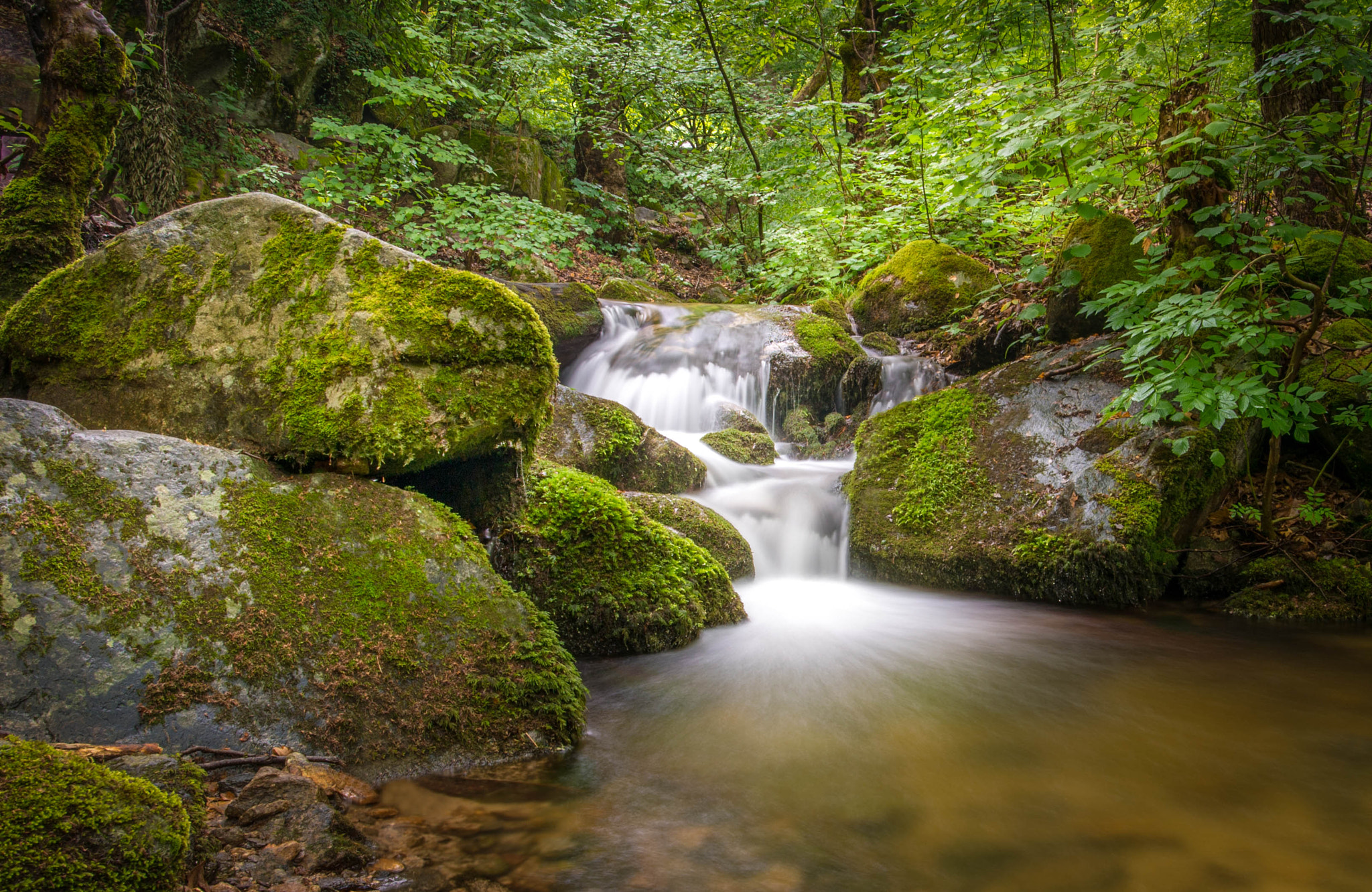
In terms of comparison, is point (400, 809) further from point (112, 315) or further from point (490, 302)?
point (112, 315)

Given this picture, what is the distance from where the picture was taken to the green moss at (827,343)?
30.4 feet

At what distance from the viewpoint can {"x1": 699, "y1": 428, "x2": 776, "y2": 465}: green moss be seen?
7.73 m

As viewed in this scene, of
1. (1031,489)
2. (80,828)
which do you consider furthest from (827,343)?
(80,828)

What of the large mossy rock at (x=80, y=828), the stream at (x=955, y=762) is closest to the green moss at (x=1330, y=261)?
the stream at (x=955, y=762)

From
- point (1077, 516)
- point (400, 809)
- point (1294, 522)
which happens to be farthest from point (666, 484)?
point (1294, 522)

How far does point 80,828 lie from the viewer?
135 cm

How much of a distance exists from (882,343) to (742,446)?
3149 mm

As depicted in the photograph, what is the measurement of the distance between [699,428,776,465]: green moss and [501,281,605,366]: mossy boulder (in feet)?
9.84

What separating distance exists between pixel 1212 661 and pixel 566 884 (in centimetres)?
402

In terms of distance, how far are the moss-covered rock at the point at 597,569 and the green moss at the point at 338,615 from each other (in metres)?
0.77

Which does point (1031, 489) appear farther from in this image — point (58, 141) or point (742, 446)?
point (58, 141)

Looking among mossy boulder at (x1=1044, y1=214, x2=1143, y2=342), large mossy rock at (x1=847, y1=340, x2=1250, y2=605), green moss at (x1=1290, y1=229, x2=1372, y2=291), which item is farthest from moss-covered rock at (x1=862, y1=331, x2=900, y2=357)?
green moss at (x1=1290, y1=229, x2=1372, y2=291)

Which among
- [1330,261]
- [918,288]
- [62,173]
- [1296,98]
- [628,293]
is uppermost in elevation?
[628,293]

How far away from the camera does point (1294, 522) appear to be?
5.21 meters
